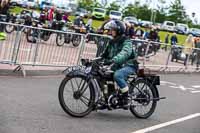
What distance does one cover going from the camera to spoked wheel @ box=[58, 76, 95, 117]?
842 centimetres

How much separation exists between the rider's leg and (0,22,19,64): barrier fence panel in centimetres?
501

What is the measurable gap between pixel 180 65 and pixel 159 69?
71.6 inches

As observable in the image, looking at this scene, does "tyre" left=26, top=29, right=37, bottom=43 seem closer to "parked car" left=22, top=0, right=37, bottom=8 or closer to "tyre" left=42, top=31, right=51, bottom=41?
"tyre" left=42, top=31, right=51, bottom=41

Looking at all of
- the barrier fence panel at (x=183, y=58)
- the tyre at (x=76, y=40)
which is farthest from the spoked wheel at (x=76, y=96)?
the barrier fence panel at (x=183, y=58)

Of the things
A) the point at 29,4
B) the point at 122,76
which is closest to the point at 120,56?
the point at 122,76

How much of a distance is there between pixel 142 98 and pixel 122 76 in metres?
0.74

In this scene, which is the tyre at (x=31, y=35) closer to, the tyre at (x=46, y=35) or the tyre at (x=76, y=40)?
the tyre at (x=46, y=35)

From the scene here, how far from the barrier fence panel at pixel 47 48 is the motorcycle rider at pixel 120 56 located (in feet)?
14.9

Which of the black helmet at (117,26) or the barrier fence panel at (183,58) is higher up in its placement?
the black helmet at (117,26)

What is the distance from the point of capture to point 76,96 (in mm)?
8586

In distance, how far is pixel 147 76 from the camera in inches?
361

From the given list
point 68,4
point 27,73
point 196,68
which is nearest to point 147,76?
point 27,73

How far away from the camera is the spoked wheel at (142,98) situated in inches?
359

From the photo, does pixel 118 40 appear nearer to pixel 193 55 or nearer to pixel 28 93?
pixel 28 93
